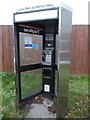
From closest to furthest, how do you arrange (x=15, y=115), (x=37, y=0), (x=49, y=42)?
(x=37, y=0), (x=15, y=115), (x=49, y=42)

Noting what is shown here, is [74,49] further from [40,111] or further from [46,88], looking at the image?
[40,111]

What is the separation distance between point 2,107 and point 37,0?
2.47 m

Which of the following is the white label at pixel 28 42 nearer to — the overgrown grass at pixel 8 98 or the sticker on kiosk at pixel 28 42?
the sticker on kiosk at pixel 28 42

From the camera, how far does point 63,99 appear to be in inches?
155

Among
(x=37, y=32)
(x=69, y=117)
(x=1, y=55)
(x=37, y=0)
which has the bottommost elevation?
(x=69, y=117)

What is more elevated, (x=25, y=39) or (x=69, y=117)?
(x=25, y=39)

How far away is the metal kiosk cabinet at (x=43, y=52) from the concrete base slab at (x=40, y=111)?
209 mm

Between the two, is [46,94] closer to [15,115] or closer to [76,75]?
[15,115]

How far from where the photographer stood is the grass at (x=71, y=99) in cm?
442

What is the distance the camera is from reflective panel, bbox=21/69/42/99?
4.55 metres

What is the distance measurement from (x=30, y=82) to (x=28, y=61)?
0.55 metres

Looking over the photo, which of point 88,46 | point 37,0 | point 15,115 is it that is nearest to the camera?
point 37,0

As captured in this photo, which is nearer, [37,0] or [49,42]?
[37,0]

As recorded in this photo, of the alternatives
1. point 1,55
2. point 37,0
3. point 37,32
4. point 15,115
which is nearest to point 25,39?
point 37,32
